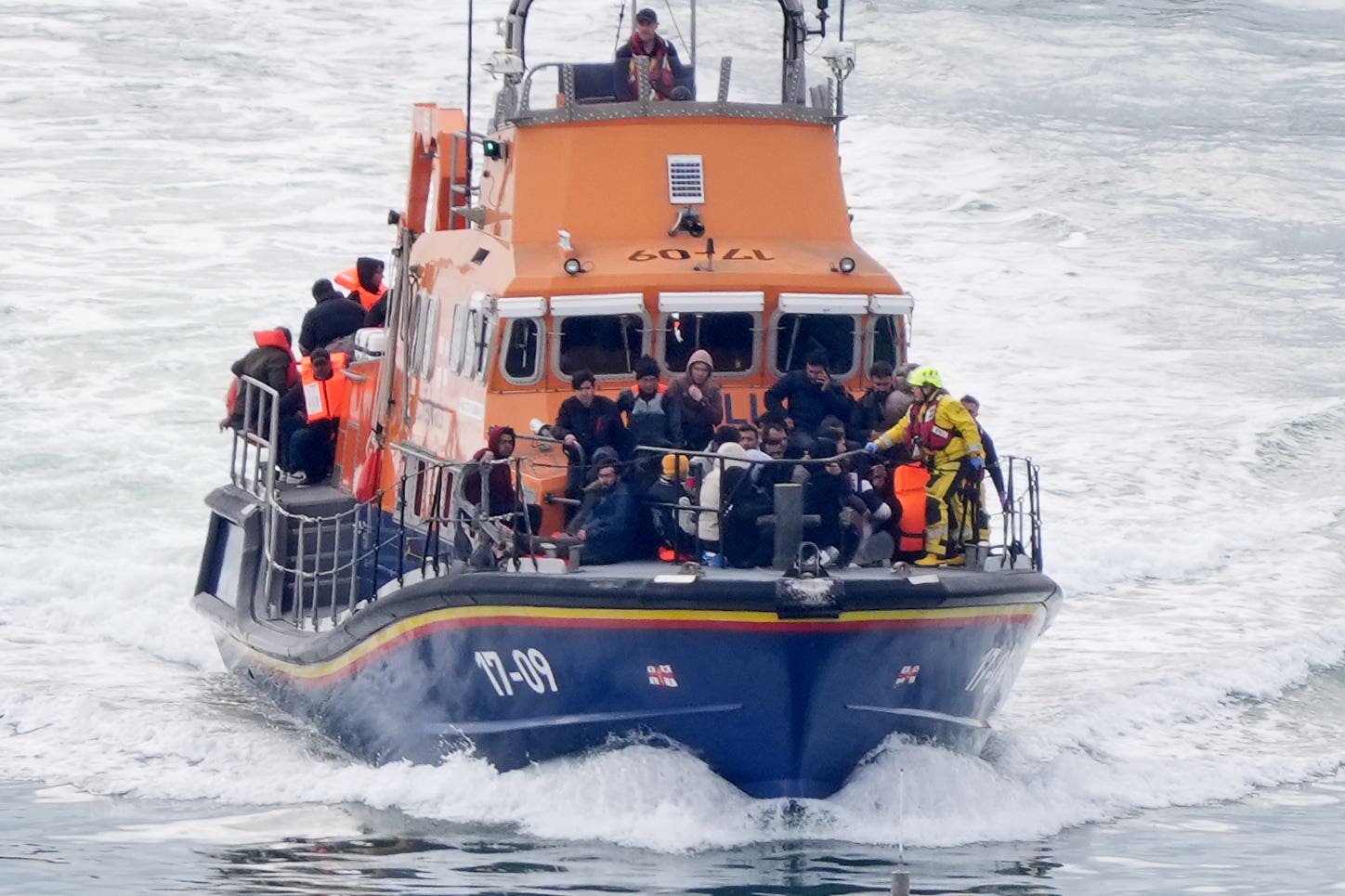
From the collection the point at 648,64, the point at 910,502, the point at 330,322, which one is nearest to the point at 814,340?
the point at 910,502

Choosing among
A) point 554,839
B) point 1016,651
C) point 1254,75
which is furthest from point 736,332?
point 1254,75

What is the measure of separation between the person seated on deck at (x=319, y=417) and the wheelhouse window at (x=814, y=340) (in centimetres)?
339

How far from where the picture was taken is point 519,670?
1088 cm

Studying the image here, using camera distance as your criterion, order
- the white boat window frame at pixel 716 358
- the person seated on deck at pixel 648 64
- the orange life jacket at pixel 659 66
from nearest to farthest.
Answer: the white boat window frame at pixel 716 358
the person seated on deck at pixel 648 64
the orange life jacket at pixel 659 66

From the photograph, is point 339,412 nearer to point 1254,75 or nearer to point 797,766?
point 797,766

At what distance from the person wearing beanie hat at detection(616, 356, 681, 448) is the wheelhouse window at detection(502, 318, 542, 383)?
0.61 metres

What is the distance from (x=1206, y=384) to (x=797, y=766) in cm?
1407

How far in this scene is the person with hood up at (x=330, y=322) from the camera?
599 inches

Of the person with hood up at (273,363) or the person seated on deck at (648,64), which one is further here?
the person with hood up at (273,363)

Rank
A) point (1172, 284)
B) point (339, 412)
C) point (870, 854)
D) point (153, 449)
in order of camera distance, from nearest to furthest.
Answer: point (870, 854) → point (339, 412) → point (153, 449) → point (1172, 284)

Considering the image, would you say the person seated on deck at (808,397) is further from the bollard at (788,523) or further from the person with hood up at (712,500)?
the bollard at (788,523)

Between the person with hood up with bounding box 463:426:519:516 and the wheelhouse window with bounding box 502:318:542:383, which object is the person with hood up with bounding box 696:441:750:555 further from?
the wheelhouse window with bounding box 502:318:542:383

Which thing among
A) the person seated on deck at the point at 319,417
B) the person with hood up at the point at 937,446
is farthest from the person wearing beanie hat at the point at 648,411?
the person seated on deck at the point at 319,417

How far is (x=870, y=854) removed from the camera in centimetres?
1046
